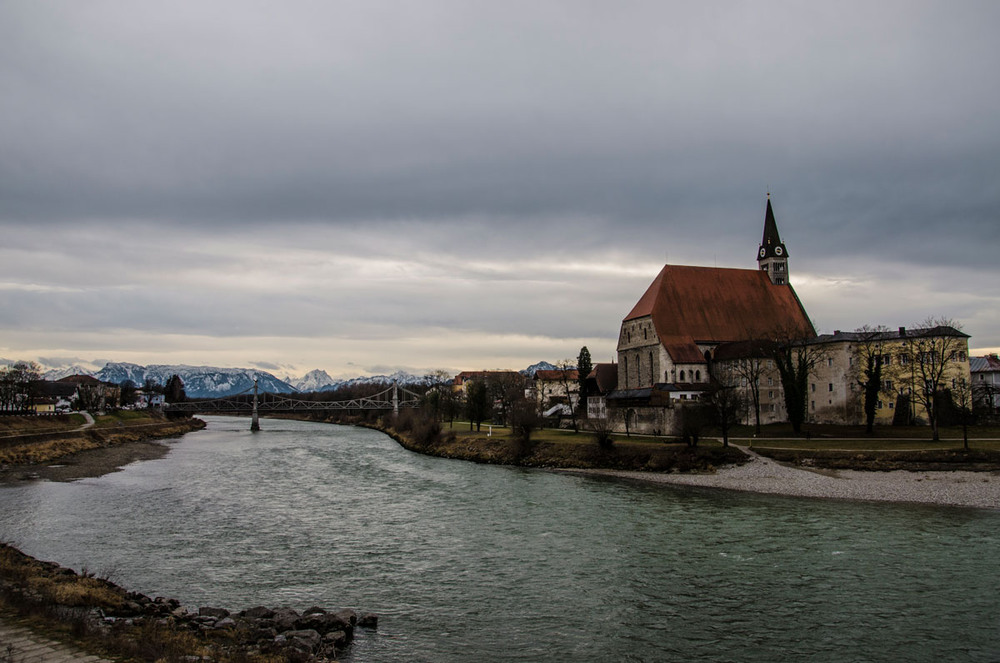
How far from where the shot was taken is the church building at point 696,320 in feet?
208

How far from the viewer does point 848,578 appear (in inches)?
691

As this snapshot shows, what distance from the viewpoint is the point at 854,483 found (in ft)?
106

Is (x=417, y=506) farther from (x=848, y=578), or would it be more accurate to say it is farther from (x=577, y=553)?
(x=848, y=578)

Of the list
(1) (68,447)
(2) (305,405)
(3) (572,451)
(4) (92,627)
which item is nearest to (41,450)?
(1) (68,447)

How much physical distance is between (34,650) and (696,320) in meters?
62.8

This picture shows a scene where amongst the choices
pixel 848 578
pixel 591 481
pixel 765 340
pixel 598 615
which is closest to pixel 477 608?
pixel 598 615

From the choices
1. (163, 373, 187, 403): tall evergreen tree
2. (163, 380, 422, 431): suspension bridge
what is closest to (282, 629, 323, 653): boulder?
(163, 380, 422, 431): suspension bridge

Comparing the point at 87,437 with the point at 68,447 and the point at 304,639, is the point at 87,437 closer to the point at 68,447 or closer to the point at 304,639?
the point at 68,447

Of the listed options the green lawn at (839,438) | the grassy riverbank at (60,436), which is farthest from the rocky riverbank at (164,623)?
the green lawn at (839,438)

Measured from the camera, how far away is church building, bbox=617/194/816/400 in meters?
63.4

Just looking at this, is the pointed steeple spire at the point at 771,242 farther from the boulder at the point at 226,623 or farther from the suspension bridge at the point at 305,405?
the boulder at the point at 226,623

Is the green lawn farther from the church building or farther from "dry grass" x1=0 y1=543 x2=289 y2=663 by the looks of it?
"dry grass" x1=0 y1=543 x2=289 y2=663

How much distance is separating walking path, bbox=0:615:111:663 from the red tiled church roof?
5702cm

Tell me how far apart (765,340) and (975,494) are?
31155 millimetres
